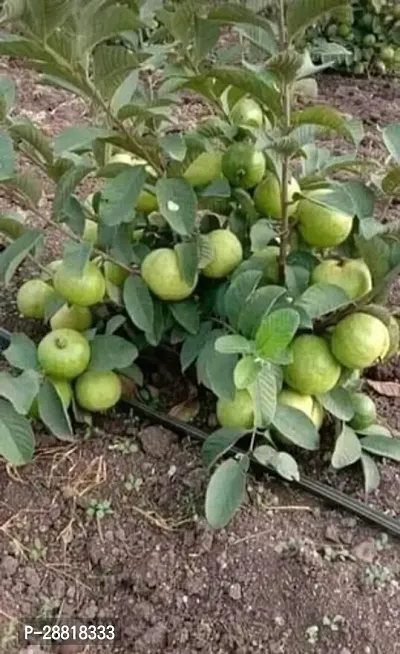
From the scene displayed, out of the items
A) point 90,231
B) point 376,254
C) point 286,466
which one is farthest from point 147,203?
point 286,466

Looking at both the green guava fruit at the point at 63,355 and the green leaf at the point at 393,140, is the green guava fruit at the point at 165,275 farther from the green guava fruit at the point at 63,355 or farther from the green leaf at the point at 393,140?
the green leaf at the point at 393,140

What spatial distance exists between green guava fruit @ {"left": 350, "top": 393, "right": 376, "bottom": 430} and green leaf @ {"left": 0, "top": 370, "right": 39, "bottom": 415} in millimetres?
593

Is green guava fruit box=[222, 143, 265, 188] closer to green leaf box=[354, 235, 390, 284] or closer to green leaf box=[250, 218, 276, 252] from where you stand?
green leaf box=[250, 218, 276, 252]

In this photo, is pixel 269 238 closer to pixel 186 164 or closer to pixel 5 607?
pixel 186 164

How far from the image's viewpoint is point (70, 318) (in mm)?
1971

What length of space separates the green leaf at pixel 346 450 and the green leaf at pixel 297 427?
0.24ft

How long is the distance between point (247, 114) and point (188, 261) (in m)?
0.29

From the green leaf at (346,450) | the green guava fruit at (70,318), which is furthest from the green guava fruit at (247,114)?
the green leaf at (346,450)

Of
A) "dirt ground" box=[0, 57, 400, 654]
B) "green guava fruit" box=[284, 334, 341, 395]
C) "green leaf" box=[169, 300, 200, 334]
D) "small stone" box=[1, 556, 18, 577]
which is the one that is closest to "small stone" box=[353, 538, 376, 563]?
"dirt ground" box=[0, 57, 400, 654]

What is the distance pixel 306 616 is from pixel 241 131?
0.85 metres

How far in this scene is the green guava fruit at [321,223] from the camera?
1771 millimetres

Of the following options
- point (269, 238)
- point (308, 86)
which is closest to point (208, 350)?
point (269, 238)

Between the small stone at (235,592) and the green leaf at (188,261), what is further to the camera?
the green leaf at (188,261)

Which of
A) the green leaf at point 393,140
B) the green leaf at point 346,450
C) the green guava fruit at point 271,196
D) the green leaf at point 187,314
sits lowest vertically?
the green leaf at point 346,450
